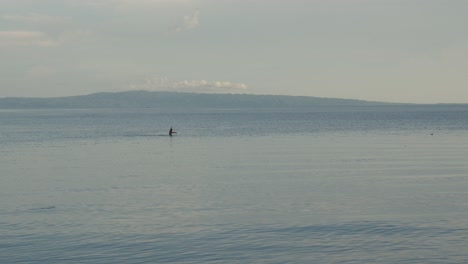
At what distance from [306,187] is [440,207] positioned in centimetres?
760

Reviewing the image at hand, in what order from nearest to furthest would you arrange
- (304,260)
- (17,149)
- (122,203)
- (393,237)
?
(304,260)
(393,237)
(122,203)
(17,149)

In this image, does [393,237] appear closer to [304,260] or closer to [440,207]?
[304,260]

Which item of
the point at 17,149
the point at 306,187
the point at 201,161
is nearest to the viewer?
the point at 306,187

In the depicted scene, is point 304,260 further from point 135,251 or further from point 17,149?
point 17,149

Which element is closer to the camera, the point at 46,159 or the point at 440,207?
the point at 440,207

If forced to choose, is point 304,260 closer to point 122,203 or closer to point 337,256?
point 337,256

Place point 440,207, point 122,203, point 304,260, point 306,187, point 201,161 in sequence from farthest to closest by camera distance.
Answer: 1. point 201,161
2. point 306,187
3. point 122,203
4. point 440,207
5. point 304,260

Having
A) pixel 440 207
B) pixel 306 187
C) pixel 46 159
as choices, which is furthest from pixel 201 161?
pixel 440 207

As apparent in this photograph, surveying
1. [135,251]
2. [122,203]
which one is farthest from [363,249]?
[122,203]

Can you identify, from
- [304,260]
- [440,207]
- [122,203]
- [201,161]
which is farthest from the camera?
[201,161]

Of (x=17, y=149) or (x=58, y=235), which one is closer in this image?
(x=58, y=235)

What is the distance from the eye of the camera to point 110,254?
20.5m

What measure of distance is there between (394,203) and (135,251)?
11618mm

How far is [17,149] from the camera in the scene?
2477 inches
